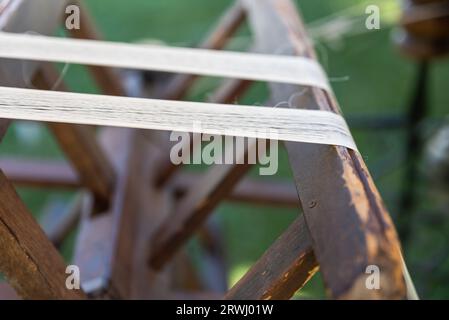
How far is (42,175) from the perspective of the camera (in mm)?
1516

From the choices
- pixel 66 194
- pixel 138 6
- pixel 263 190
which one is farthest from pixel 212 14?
pixel 263 190

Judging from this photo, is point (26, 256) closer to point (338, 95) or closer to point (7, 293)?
point (7, 293)

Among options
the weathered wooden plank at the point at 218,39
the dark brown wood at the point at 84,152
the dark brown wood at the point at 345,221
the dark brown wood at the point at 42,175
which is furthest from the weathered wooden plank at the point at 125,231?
the dark brown wood at the point at 345,221

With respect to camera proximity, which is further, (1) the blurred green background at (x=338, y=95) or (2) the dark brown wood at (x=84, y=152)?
(1) the blurred green background at (x=338, y=95)

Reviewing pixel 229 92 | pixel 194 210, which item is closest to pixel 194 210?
pixel 194 210

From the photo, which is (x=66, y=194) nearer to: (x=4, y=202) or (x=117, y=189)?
(x=117, y=189)

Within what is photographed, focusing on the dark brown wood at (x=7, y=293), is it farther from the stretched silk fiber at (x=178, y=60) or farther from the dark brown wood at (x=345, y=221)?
the dark brown wood at (x=345, y=221)

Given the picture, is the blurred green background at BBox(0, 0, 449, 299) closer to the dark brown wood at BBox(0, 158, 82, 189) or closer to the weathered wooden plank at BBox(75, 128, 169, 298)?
the weathered wooden plank at BBox(75, 128, 169, 298)

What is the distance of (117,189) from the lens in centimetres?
109

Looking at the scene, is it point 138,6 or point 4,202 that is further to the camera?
point 138,6

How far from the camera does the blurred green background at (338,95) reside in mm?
1948

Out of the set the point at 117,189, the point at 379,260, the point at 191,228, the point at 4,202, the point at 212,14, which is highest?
the point at 212,14

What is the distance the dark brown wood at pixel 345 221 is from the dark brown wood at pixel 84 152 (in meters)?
0.43
